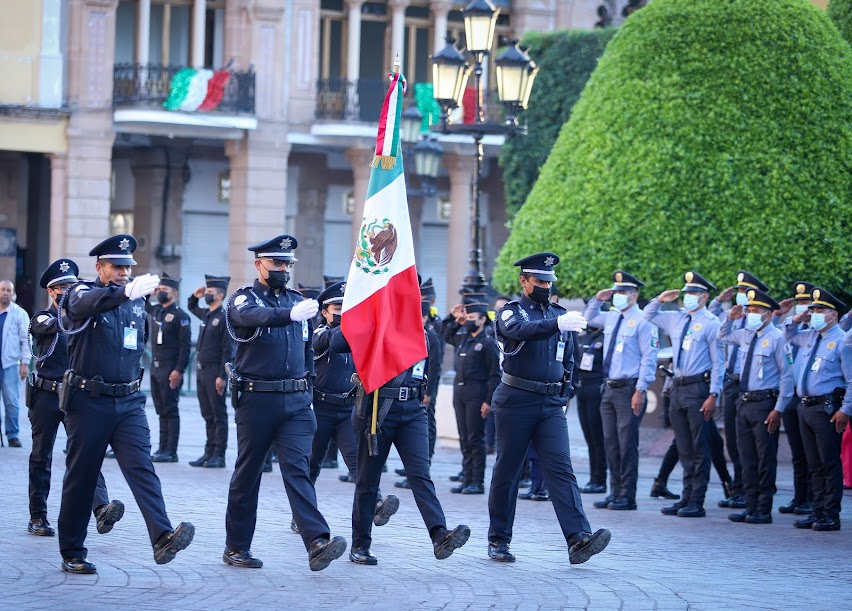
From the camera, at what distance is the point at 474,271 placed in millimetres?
17922

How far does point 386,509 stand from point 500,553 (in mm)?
1066

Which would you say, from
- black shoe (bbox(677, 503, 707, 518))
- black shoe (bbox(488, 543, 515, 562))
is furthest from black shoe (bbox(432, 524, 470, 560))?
black shoe (bbox(677, 503, 707, 518))

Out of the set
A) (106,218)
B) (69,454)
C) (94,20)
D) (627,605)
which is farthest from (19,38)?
(627,605)

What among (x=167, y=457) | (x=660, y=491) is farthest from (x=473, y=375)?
(x=167, y=457)

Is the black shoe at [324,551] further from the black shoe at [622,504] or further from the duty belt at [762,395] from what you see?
the duty belt at [762,395]

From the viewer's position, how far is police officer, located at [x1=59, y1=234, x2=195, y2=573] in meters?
9.41

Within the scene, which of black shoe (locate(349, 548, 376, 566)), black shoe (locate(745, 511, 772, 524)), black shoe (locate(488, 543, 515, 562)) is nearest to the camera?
black shoe (locate(349, 548, 376, 566))

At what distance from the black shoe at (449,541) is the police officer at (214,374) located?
6.31 metres

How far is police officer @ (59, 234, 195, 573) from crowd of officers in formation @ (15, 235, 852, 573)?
0.5 inches

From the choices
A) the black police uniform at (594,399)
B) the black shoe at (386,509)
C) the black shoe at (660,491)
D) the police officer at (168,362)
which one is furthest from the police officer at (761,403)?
the police officer at (168,362)

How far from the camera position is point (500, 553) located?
1045 cm

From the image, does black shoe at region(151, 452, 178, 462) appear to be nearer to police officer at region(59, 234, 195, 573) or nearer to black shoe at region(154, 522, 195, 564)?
police officer at region(59, 234, 195, 573)

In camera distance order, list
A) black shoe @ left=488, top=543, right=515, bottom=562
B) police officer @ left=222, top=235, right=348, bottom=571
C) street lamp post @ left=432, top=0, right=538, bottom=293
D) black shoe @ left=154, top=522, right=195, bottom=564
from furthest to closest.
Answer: street lamp post @ left=432, top=0, right=538, bottom=293, black shoe @ left=488, top=543, right=515, bottom=562, police officer @ left=222, top=235, right=348, bottom=571, black shoe @ left=154, top=522, right=195, bottom=564

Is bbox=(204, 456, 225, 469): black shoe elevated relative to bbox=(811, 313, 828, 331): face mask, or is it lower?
lower
